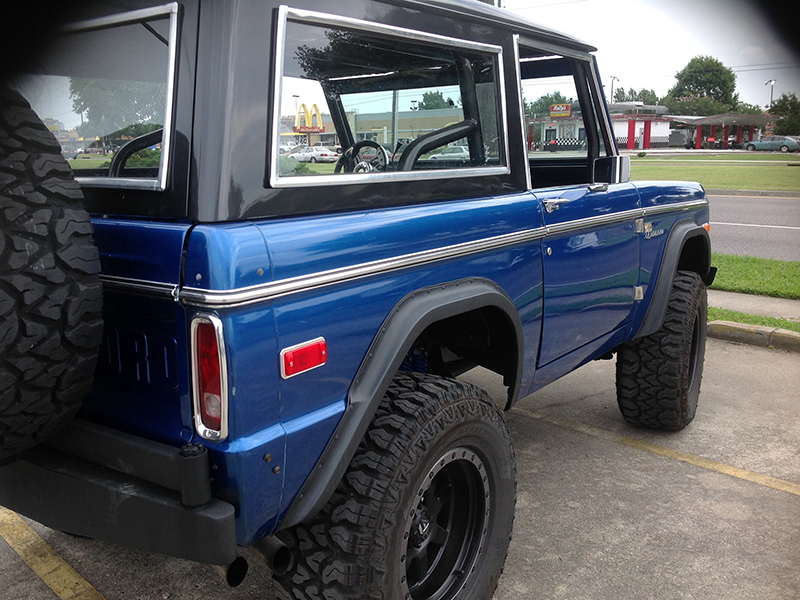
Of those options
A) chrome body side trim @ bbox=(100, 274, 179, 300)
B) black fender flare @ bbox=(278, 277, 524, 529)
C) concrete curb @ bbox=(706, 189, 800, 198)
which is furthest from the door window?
concrete curb @ bbox=(706, 189, 800, 198)

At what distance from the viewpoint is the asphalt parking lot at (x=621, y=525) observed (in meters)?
2.72

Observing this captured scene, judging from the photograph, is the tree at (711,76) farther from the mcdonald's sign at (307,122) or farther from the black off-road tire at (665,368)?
the black off-road tire at (665,368)

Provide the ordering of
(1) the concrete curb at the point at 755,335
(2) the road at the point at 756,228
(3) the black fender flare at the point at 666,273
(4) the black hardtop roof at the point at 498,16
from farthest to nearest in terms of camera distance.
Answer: (2) the road at the point at 756,228 → (1) the concrete curb at the point at 755,335 → (3) the black fender flare at the point at 666,273 → (4) the black hardtop roof at the point at 498,16

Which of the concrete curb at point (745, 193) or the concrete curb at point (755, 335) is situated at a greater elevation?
the concrete curb at point (745, 193)

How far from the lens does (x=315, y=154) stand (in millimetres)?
2279

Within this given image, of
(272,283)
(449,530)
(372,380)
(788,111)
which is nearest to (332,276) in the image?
(272,283)

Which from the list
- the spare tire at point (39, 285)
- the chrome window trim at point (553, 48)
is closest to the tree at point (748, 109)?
the spare tire at point (39, 285)

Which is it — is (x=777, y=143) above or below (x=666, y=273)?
above

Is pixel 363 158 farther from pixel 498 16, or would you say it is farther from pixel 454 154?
pixel 498 16

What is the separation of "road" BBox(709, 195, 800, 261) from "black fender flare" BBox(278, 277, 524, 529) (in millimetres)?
6570

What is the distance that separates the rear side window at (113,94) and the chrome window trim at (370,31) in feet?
0.91

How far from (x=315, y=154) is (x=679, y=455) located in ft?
9.29

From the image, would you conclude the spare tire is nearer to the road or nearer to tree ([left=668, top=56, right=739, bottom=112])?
tree ([left=668, top=56, right=739, bottom=112])

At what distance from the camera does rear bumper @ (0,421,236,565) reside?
1.73 metres
